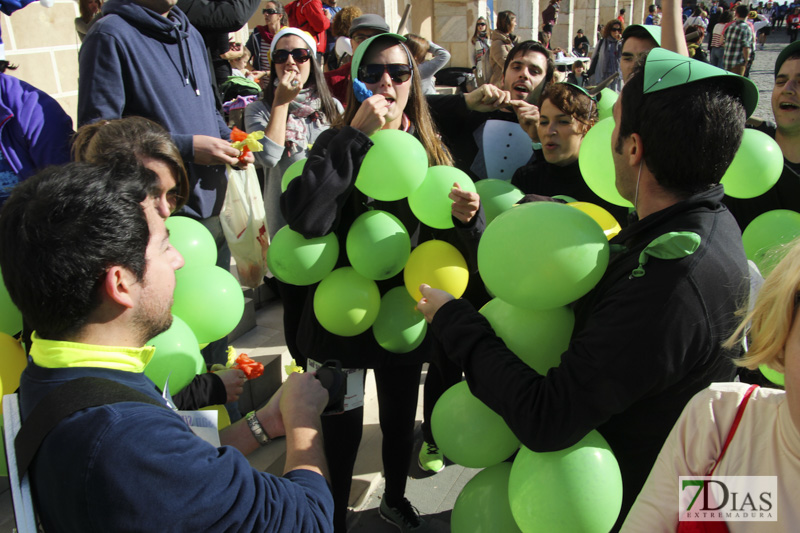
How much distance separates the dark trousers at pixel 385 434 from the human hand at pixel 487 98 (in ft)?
4.18

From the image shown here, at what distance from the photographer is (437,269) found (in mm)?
1839

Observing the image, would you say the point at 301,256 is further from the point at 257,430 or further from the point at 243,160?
the point at 243,160

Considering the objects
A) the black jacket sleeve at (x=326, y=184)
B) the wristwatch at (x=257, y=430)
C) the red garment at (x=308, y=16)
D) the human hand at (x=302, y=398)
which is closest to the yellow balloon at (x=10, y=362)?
the wristwatch at (x=257, y=430)

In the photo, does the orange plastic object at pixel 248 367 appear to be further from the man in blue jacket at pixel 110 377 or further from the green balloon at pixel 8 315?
the man in blue jacket at pixel 110 377

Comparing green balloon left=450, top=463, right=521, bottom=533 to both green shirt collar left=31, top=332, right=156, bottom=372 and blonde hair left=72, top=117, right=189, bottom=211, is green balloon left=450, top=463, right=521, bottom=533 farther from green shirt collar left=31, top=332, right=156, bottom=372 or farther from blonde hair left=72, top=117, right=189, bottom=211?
blonde hair left=72, top=117, right=189, bottom=211

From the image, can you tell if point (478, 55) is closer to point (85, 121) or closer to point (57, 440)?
point (85, 121)

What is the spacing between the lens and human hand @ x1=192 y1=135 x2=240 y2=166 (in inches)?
90.2

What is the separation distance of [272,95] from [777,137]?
8.62 ft

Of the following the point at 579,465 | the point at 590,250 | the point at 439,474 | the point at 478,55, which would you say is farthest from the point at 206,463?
the point at 478,55

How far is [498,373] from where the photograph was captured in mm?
1256

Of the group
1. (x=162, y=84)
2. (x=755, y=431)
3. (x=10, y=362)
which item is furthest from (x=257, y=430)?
(x=162, y=84)

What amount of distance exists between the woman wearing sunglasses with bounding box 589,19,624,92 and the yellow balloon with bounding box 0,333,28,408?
8026 mm

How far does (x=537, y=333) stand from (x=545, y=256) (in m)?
0.22

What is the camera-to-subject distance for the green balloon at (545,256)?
1.25 metres
